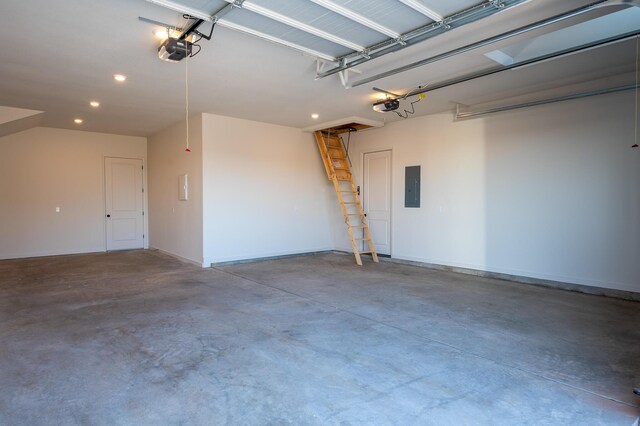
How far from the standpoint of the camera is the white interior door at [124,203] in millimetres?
9328

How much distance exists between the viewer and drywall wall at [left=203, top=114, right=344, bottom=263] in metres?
7.27

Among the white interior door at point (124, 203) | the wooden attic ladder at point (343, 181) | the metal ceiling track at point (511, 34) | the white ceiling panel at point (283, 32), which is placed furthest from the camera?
the white interior door at point (124, 203)

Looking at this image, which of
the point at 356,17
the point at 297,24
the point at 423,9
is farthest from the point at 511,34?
the point at 297,24

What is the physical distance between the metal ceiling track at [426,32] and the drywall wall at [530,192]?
3.29 metres

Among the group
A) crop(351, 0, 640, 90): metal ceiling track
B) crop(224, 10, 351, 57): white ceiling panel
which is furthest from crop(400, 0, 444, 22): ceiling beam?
crop(224, 10, 351, 57): white ceiling panel

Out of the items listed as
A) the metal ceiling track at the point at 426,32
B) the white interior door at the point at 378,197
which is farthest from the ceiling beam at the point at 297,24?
the white interior door at the point at 378,197

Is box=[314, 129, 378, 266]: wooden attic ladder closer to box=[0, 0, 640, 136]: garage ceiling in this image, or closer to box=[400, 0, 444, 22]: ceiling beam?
box=[0, 0, 640, 136]: garage ceiling

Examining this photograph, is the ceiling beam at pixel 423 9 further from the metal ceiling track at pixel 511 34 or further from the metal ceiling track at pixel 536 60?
the metal ceiling track at pixel 536 60

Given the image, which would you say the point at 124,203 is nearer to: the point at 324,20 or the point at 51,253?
the point at 51,253

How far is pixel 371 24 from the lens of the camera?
10.9 ft

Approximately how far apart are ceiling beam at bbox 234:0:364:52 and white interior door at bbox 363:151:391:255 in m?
4.34

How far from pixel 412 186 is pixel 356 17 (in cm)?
466

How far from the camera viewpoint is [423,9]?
10.1ft

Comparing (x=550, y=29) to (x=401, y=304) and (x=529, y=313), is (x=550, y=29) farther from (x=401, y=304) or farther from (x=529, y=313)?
(x=401, y=304)
